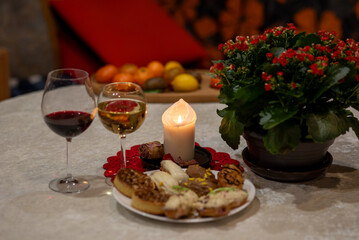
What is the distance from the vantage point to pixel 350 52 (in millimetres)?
1031

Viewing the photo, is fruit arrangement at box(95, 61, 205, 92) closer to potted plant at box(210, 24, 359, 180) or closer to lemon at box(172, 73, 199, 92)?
lemon at box(172, 73, 199, 92)

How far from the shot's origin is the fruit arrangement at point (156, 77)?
75.2 inches

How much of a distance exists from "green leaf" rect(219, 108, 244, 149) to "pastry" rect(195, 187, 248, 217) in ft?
0.58

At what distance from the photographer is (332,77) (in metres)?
0.99

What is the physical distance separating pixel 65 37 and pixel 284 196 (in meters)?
2.04

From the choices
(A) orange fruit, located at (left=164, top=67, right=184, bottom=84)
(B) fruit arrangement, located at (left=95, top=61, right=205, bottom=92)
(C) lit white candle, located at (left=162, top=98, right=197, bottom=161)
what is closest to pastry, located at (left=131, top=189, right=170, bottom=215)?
(C) lit white candle, located at (left=162, top=98, right=197, bottom=161)

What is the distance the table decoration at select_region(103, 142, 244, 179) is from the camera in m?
1.16

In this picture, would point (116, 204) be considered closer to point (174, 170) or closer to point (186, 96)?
point (174, 170)

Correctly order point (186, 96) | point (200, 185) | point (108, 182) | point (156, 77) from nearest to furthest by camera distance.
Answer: point (200, 185) → point (108, 182) → point (186, 96) → point (156, 77)

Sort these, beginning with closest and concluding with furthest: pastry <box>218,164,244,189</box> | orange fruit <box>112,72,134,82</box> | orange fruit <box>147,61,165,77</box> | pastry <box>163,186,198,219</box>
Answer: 1. pastry <box>163,186,198,219</box>
2. pastry <box>218,164,244,189</box>
3. orange fruit <box>112,72,134,82</box>
4. orange fruit <box>147,61,165,77</box>

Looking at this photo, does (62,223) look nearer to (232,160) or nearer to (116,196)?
(116,196)

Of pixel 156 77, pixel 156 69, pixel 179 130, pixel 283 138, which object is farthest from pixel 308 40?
pixel 156 69

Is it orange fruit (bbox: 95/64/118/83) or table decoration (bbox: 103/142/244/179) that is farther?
orange fruit (bbox: 95/64/118/83)

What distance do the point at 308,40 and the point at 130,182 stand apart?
1.70 feet
